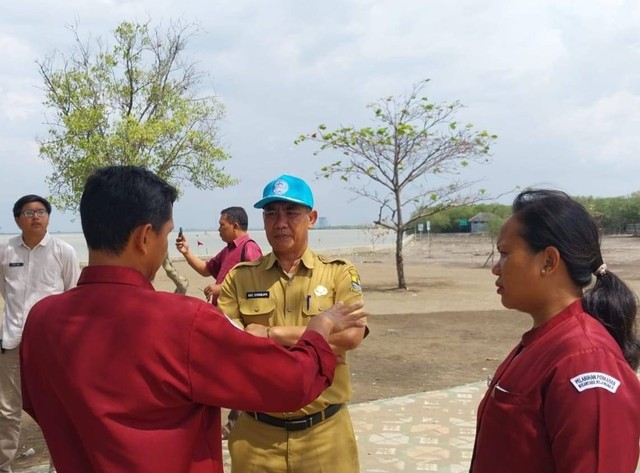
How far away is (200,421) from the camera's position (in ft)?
5.40

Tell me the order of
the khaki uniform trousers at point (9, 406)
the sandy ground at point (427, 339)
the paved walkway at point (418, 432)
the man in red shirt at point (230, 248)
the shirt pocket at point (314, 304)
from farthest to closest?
the sandy ground at point (427, 339), the man in red shirt at point (230, 248), the paved walkway at point (418, 432), the khaki uniform trousers at point (9, 406), the shirt pocket at point (314, 304)

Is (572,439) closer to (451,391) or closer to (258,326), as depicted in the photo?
(258,326)

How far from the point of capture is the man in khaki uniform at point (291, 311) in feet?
8.66

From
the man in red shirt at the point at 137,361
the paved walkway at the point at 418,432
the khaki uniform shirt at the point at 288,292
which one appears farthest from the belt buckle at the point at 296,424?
the paved walkway at the point at 418,432

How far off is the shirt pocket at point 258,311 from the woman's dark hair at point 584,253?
1400mm

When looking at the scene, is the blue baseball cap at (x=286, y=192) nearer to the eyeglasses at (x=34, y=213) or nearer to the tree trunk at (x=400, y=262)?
the eyeglasses at (x=34, y=213)

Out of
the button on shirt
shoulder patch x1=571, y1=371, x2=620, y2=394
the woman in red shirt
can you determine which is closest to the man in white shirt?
the button on shirt

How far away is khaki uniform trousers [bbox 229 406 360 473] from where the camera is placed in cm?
262

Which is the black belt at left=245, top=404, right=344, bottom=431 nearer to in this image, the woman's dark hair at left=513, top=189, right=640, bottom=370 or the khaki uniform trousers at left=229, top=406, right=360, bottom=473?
the khaki uniform trousers at left=229, top=406, right=360, bottom=473

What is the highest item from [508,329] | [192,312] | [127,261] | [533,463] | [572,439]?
[127,261]

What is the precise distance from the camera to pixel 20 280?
4.49 metres

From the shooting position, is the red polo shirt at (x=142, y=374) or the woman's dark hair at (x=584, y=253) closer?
the red polo shirt at (x=142, y=374)

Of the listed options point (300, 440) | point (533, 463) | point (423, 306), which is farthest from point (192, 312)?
point (423, 306)

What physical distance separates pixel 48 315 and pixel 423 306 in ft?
44.8
